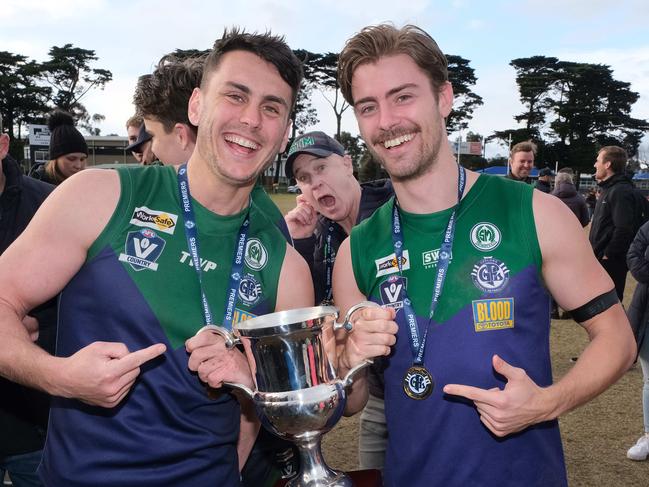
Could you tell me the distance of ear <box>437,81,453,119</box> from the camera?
2.48 meters

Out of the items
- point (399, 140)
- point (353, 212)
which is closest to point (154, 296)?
point (399, 140)

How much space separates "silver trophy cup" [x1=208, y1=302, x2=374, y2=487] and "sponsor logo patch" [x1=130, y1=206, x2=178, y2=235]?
635 millimetres

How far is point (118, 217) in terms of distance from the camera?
2.13 metres

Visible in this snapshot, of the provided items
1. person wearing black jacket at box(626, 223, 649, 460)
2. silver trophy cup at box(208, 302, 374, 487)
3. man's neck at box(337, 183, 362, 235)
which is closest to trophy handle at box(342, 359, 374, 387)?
silver trophy cup at box(208, 302, 374, 487)

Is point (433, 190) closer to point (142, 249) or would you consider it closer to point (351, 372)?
point (351, 372)

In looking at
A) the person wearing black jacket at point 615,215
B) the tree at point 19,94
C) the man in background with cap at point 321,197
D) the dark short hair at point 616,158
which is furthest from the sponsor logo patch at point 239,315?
the tree at point 19,94

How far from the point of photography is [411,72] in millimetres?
2363

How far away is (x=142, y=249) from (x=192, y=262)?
0.63 feet

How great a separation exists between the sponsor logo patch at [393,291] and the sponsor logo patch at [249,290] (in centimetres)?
50

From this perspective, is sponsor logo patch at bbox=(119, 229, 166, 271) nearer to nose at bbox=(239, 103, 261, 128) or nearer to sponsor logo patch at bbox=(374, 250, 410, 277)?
nose at bbox=(239, 103, 261, 128)

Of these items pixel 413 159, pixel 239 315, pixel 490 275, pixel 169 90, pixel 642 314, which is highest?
pixel 169 90

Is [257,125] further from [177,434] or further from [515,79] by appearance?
[515,79]

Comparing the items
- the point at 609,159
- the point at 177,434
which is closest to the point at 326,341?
the point at 177,434

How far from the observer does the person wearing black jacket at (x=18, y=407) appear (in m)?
2.90
